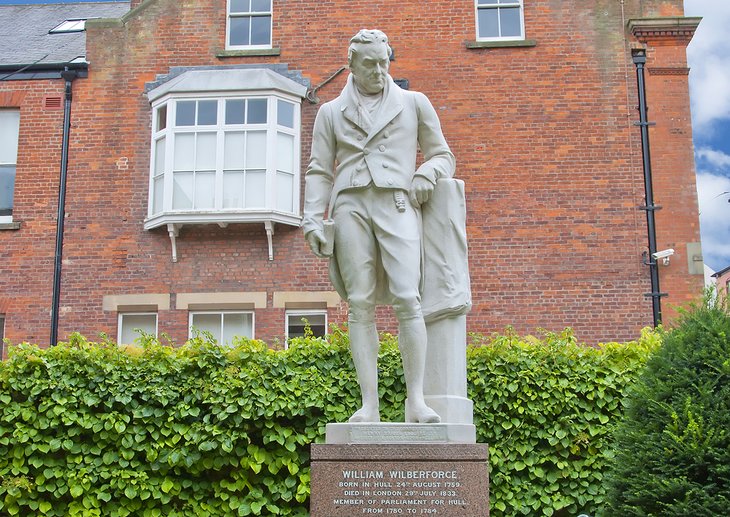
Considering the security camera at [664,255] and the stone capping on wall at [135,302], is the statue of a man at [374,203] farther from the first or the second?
the security camera at [664,255]

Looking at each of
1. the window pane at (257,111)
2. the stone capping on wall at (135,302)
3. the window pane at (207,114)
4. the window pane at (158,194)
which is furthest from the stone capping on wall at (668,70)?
the stone capping on wall at (135,302)

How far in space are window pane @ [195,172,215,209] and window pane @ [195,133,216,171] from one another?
13 cm

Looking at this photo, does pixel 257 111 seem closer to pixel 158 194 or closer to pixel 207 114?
pixel 207 114

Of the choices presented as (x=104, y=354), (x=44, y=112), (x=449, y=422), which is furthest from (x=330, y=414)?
(x=44, y=112)

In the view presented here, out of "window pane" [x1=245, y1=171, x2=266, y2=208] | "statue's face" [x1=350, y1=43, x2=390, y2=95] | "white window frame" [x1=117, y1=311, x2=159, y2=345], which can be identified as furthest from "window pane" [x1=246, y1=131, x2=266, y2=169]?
"statue's face" [x1=350, y1=43, x2=390, y2=95]

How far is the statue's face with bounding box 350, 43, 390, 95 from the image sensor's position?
6.28 m

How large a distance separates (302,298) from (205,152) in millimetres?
3158

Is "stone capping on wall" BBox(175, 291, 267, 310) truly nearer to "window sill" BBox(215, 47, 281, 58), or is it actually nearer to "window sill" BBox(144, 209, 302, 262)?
"window sill" BBox(144, 209, 302, 262)

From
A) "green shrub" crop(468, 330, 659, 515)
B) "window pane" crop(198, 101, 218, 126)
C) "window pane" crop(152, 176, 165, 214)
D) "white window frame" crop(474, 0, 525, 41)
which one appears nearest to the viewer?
"green shrub" crop(468, 330, 659, 515)

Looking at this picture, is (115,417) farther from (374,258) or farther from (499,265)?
(499,265)

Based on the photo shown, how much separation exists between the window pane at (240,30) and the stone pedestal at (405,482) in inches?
484

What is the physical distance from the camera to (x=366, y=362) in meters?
6.15

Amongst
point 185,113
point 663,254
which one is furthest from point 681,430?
point 185,113

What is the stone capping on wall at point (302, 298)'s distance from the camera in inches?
598
